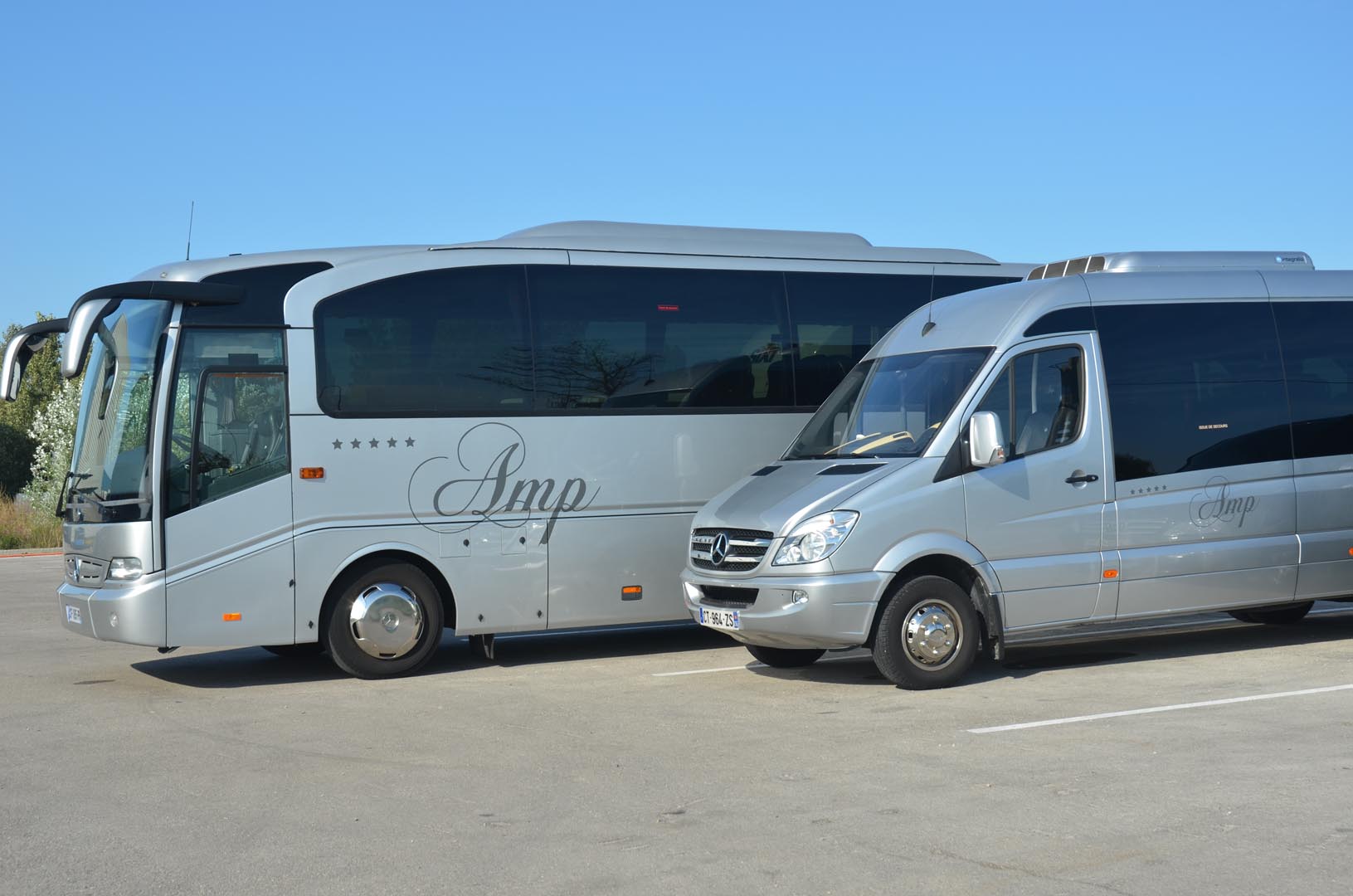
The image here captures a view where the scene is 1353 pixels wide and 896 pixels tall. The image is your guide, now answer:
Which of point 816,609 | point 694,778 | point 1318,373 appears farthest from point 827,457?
point 1318,373

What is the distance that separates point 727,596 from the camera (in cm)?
1073

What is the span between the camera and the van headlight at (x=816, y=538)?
10172mm

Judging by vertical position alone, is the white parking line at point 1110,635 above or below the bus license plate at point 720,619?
below

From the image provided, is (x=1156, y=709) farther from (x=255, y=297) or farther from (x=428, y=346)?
(x=255, y=297)

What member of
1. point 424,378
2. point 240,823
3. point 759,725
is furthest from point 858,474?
point 240,823

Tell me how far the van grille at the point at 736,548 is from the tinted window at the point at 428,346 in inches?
90.0

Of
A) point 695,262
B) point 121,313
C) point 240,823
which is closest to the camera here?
point 240,823

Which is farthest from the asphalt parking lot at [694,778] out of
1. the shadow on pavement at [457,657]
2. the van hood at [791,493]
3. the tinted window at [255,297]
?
the tinted window at [255,297]

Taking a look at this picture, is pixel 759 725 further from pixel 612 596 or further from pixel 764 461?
pixel 764 461

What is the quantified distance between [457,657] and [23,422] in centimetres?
4935

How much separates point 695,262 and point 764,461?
1936mm

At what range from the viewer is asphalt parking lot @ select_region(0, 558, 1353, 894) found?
5848 mm

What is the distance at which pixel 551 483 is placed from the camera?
40.7 ft

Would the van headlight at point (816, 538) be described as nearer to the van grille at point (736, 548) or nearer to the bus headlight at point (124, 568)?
the van grille at point (736, 548)
